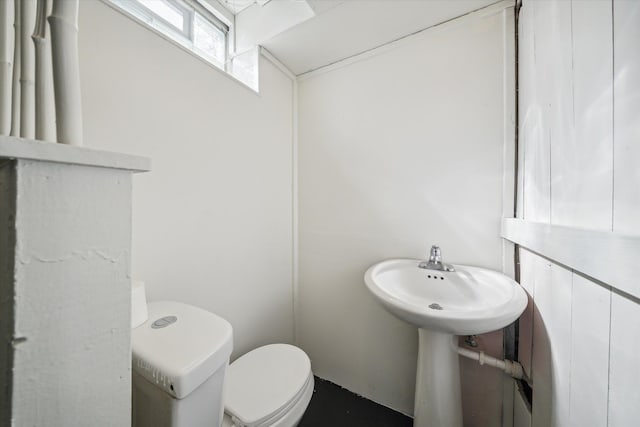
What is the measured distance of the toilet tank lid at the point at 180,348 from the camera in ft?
1.57

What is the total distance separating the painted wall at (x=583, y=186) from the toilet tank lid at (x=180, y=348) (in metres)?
0.80

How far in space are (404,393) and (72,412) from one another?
131cm

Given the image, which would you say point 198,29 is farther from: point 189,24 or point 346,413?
point 346,413

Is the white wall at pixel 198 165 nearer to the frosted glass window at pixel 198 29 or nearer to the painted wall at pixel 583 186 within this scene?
the frosted glass window at pixel 198 29

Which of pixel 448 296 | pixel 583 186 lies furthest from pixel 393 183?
pixel 583 186

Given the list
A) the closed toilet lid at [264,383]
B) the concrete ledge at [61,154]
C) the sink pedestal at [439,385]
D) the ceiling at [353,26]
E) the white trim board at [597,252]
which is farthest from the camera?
the ceiling at [353,26]

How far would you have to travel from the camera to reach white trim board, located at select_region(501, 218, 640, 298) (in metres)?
0.36

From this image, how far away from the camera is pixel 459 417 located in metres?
0.86

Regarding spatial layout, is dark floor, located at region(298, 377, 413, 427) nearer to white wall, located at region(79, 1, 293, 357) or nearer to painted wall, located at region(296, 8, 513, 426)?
painted wall, located at region(296, 8, 513, 426)

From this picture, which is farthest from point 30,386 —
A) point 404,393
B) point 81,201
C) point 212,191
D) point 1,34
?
point 404,393

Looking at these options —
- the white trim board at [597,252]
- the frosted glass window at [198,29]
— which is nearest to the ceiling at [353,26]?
the frosted glass window at [198,29]

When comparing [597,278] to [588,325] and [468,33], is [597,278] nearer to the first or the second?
[588,325]

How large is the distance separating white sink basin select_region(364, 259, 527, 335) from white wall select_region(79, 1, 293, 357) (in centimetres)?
65

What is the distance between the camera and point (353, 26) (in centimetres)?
107
